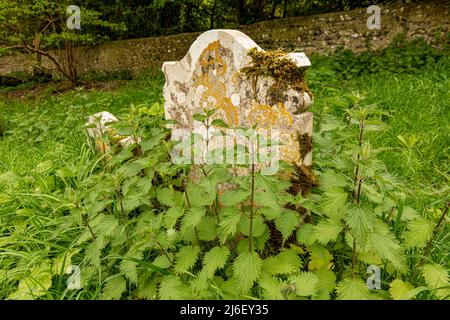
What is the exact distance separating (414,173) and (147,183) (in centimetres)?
212

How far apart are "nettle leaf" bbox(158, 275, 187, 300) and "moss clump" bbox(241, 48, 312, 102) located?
3.64 feet

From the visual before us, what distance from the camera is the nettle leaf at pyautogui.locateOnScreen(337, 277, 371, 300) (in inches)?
60.9

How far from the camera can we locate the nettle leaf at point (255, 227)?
1836mm

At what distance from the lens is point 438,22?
6.42 m

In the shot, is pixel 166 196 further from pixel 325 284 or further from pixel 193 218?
pixel 325 284

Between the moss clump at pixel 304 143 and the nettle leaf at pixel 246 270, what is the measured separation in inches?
27.1

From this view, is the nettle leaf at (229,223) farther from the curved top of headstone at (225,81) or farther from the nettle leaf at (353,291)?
the curved top of headstone at (225,81)

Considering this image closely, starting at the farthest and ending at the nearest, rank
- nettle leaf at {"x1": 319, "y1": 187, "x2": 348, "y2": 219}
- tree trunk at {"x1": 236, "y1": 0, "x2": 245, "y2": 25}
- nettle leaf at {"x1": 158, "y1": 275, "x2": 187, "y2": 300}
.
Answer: tree trunk at {"x1": 236, "y1": 0, "x2": 245, "y2": 25}
nettle leaf at {"x1": 158, "y1": 275, "x2": 187, "y2": 300}
nettle leaf at {"x1": 319, "y1": 187, "x2": 348, "y2": 219}

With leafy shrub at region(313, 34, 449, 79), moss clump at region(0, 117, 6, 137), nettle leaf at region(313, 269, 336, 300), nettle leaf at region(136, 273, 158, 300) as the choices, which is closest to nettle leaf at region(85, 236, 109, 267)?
nettle leaf at region(136, 273, 158, 300)

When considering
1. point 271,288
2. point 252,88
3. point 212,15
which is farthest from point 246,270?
point 212,15

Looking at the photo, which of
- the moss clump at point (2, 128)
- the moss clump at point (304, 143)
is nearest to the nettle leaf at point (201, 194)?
the moss clump at point (304, 143)

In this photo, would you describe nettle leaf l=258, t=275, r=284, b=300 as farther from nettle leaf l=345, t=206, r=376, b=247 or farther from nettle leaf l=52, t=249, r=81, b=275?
nettle leaf l=52, t=249, r=81, b=275

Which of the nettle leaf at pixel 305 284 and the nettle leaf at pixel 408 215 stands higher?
the nettle leaf at pixel 408 215

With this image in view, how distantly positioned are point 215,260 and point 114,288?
0.53m
